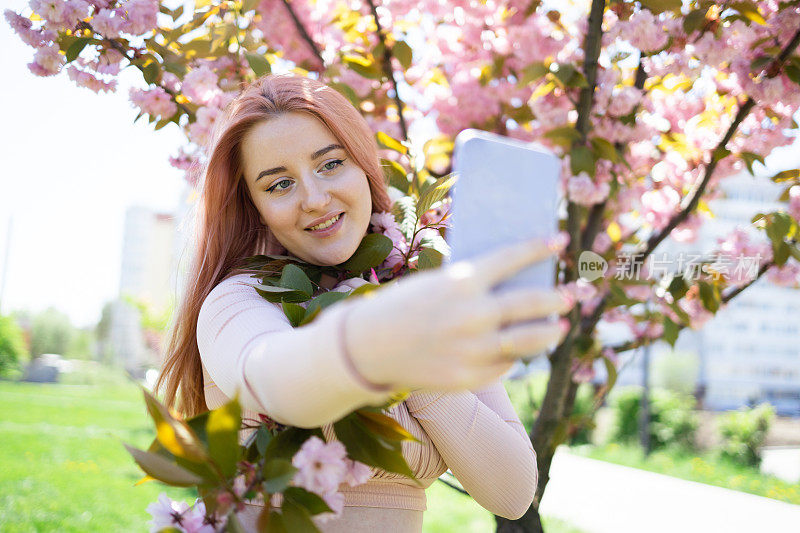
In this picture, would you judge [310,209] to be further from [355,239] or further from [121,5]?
[121,5]

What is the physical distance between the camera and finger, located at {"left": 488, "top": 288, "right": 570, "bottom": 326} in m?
0.53

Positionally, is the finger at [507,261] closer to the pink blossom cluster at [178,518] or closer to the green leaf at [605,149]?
the pink blossom cluster at [178,518]

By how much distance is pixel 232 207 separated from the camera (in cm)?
120

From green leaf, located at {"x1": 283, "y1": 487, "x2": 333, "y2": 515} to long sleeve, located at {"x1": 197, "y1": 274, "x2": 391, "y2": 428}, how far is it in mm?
110

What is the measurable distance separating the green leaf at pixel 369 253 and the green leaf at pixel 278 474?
477 millimetres

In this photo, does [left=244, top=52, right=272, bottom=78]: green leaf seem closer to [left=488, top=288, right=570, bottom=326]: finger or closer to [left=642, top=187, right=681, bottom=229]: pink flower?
[left=488, top=288, right=570, bottom=326]: finger

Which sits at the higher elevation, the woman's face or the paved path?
the woman's face

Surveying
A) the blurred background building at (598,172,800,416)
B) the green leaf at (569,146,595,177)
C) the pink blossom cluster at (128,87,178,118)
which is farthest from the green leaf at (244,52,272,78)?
the blurred background building at (598,172,800,416)

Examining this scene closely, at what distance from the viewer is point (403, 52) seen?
205 cm

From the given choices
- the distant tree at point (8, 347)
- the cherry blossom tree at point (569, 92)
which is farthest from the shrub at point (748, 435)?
the distant tree at point (8, 347)

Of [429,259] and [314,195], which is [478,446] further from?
[314,195]

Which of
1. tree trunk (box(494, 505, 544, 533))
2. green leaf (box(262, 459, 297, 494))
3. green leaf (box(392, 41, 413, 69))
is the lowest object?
tree trunk (box(494, 505, 544, 533))

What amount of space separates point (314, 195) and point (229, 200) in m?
0.20

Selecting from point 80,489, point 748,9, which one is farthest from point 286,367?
point 80,489
